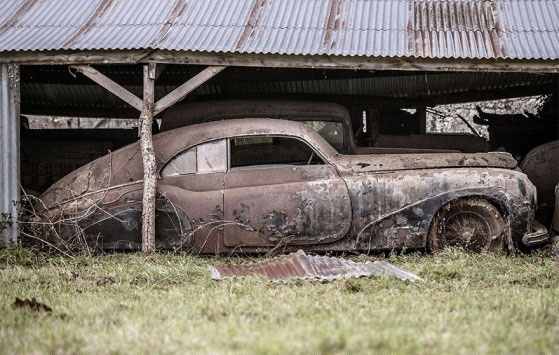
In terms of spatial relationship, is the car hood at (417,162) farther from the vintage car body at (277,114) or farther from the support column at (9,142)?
the support column at (9,142)

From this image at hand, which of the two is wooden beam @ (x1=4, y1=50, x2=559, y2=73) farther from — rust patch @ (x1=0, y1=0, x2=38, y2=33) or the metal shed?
rust patch @ (x1=0, y1=0, x2=38, y2=33)

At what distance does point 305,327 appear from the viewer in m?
4.57

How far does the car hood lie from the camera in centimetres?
811

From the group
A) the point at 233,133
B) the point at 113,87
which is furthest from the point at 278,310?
the point at 113,87

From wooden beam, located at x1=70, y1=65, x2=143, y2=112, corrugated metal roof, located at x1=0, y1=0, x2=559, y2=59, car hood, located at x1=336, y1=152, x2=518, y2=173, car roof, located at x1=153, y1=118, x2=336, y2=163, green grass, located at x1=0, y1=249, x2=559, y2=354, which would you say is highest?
corrugated metal roof, located at x1=0, y1=0, x2=559, y2=59

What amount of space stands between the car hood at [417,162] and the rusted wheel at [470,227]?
1.49ft

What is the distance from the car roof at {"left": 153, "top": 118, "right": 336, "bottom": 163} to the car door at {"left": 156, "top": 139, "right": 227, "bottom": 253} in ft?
0.25

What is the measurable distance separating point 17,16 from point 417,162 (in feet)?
17.5

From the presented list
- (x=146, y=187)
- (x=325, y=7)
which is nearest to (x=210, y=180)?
(x=146, y=187)

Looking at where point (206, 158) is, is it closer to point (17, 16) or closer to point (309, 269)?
point (309, 269)

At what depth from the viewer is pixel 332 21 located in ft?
29.5

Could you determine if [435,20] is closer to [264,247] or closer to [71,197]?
[264,247]

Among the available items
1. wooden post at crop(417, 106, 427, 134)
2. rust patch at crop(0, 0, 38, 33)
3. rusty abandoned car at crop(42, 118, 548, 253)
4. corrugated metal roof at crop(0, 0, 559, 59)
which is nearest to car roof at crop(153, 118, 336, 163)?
rusty abandoned car at crop(42, 118, 548, 253)

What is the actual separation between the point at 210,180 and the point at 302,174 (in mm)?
999
